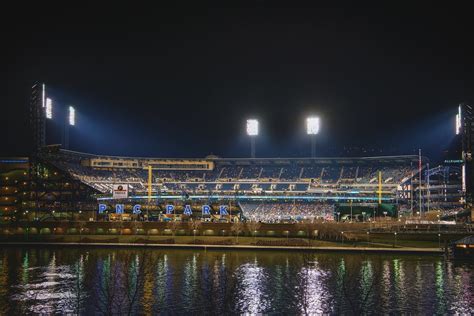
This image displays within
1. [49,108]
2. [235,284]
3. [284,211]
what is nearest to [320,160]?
[284,211]

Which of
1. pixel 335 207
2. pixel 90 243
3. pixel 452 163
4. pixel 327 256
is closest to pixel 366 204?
pixel 335 207

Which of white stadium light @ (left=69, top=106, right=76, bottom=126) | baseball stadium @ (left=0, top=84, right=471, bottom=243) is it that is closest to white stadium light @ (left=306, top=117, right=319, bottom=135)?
baseball stadium @ (left=0, top=84, right=471, bottom=243)

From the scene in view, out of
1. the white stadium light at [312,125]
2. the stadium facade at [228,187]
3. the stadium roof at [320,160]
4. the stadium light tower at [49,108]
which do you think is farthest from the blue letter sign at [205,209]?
the stadium light tower at [49,108]

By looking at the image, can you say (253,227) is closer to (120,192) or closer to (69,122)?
(120,192)

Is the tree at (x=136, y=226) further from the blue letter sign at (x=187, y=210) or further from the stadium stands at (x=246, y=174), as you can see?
the stadium stands at (x=246, y=174)

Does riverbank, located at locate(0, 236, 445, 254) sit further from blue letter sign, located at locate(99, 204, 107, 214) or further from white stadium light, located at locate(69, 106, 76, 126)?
white stadium light, located at locate(69, 106, 76, 126)

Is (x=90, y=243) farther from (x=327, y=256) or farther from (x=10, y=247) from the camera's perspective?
(x=327, y=256)
